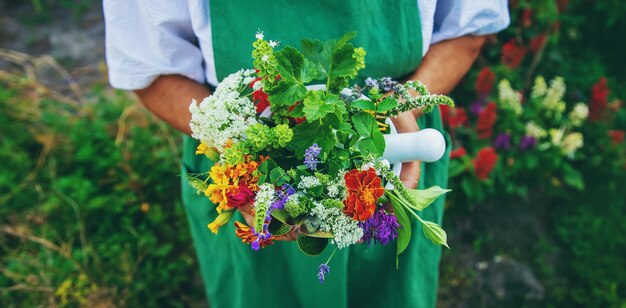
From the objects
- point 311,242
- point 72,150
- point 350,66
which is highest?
point 350,66

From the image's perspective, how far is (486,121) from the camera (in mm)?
2260

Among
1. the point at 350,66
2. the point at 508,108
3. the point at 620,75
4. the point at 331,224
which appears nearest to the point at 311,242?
the point at 331,224

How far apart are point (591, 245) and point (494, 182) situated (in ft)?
1.79

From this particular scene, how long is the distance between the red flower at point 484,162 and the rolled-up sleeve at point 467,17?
0.85m

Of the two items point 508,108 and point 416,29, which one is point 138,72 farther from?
point 508,108

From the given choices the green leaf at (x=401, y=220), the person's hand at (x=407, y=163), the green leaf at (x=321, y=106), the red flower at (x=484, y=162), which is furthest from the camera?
the red flower at (x=484, y=162)

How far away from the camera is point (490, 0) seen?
133cm

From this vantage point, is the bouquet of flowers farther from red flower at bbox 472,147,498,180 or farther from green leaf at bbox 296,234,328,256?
red flower at bbox 472,147,498,180

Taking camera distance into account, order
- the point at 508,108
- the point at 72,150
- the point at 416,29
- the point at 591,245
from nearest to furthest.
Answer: the point at 416,29
the point at 508,108
the point at 591,245
the point at 72,150

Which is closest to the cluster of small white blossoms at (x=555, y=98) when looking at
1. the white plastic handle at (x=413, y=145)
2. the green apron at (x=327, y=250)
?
the green apron at (x=327, y=250)

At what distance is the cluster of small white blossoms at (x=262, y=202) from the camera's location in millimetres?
903

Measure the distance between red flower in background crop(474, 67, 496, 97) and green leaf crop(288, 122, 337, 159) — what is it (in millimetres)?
1497

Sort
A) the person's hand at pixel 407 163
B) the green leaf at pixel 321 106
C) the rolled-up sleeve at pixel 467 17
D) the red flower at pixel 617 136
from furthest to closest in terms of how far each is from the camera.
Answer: the red flower at pixel 617 136 → the rolled-up sleeve at pixel 467 17 → the person's hand at pixel 407 163 → the green leaf at pixel 321 106

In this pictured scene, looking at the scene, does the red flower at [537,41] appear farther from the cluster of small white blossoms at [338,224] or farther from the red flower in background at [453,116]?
the cluster of small white blossoms at [338,224]
